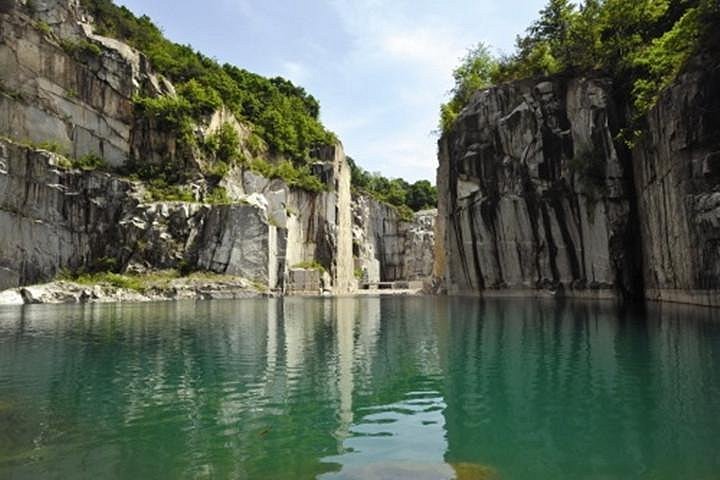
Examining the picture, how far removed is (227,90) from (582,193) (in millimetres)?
52193

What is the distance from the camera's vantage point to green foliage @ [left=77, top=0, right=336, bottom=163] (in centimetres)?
6988

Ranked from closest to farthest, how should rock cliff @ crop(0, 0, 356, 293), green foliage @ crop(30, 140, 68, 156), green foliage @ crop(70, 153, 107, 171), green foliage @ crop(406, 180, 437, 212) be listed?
1. rock cliff @ crop(0, 0, 356, 293)
2. green foliage @ crop(30, 140, 68, 156)
3. green foliage @ crop(70, 153, 107, 171)
4. green foliage @ crop(406, 180, 437, 212)

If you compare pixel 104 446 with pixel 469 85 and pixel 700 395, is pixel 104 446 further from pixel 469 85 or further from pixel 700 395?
pixel 469 85

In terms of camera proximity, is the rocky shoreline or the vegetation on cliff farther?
the rocky shoreline

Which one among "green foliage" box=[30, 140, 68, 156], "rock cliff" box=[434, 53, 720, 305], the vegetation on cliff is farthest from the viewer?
"green foliage" box=[30, 140, 68, 156]

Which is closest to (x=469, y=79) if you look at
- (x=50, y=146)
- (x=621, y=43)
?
(x=621, y=43)

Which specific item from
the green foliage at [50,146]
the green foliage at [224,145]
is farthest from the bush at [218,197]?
the green foliage at [50,146]

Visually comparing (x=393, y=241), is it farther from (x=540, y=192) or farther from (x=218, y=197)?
(x=540, y=192)

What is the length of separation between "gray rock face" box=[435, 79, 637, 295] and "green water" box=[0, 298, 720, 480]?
20.4 m

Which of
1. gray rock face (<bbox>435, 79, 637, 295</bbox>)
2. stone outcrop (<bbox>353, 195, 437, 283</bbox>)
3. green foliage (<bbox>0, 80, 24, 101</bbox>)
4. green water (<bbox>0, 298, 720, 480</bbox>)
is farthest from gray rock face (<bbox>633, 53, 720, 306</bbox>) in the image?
stone outcrop (<bbox>353, 195, 437, 283</bbox>)

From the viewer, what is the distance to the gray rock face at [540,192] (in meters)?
40.4

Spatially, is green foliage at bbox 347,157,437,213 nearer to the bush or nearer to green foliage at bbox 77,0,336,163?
green foliage at bbox 77,0,336,163

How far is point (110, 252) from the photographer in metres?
58.5

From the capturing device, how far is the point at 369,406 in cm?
1115
